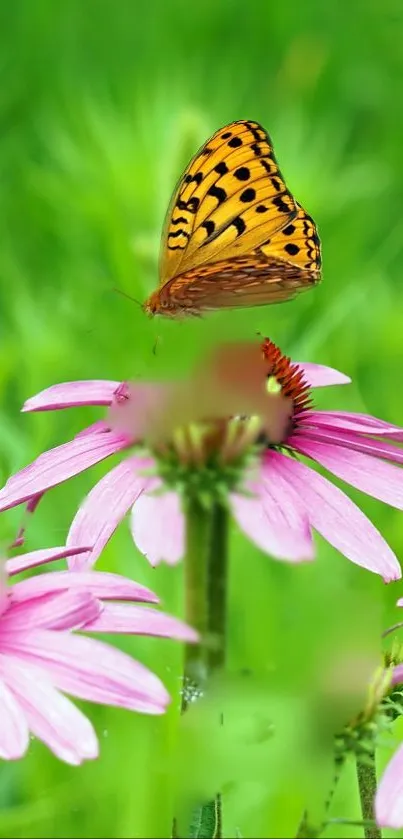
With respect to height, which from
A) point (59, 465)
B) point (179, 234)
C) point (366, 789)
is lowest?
point (366, 789)

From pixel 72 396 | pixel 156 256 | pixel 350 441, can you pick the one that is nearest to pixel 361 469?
pixel 350 441

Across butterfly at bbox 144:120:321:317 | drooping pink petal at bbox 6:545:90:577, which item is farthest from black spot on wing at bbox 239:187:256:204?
drooping pink petal at bbox 6:545:90:577

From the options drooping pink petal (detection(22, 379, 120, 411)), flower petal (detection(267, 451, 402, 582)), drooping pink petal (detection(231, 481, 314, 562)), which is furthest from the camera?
drooping pink petal (detection(22, 379, 120, 411))

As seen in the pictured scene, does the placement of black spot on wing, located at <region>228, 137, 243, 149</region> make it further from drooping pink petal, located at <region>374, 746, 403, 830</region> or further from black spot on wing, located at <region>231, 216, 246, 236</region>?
drooping pink petal, located at <region>374, 746, 403, 830</region>

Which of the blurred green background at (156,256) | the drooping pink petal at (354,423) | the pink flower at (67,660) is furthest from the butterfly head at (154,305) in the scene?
the pink flower at (67,660)

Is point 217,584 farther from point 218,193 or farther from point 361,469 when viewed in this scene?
point 218,193
